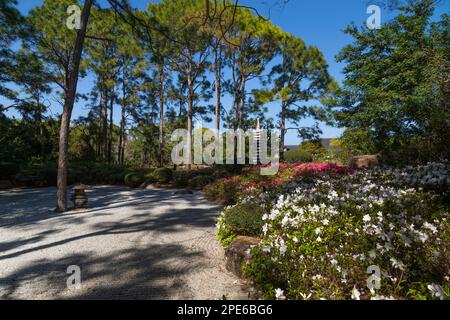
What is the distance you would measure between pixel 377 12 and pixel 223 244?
4.59 metres

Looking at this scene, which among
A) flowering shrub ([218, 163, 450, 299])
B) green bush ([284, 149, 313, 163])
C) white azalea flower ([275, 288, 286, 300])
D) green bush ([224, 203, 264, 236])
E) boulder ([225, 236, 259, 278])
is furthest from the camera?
green bush ([284, 149, 313, 163])

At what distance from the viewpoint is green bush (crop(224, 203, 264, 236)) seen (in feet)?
13.8

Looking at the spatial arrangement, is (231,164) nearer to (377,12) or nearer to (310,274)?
(377,12)

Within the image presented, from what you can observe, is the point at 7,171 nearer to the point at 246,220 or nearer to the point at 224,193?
the point at 224,193

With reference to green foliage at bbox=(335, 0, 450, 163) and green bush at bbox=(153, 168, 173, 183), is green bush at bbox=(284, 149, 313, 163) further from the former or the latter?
green bush at bbox=(153, 168, 173, 183)

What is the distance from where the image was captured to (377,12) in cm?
425

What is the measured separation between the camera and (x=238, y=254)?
11.7ft

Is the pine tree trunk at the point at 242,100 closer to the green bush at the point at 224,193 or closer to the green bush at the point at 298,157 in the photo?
the green bush at the point at 298,157

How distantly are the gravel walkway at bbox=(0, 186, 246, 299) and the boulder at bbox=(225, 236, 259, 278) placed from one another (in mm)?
121

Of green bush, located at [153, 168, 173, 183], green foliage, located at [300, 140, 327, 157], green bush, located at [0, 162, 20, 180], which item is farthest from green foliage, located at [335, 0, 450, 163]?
green bush, located at [0, 162, 20, 180]

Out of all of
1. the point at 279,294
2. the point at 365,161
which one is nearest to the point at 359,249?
the point at 279,294
